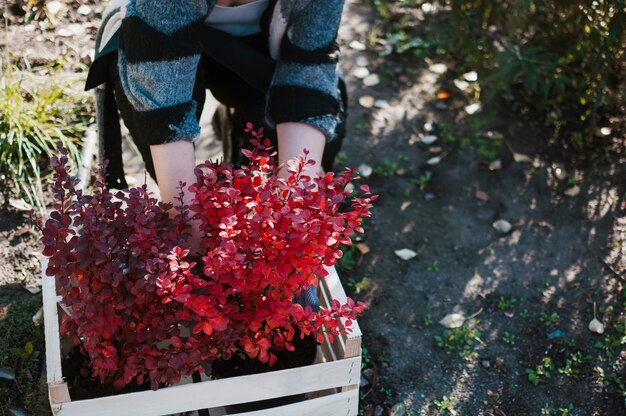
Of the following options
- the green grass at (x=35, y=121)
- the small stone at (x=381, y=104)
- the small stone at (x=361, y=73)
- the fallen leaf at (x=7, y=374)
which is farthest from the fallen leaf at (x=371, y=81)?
the fallen leaf at (x=7, y=374)

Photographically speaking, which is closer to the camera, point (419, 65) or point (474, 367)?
point (474, 367)

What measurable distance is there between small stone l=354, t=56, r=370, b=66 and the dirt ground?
6 cm

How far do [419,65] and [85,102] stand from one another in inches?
65.4

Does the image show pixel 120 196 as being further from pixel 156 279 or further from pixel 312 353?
pixel 312 353

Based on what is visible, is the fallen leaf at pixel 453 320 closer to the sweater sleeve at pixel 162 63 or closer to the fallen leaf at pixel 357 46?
the sweater sleeve at pixel 162 63

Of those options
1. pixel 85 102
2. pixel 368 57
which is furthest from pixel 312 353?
pixel 368 57

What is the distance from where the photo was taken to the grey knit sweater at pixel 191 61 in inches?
75.5

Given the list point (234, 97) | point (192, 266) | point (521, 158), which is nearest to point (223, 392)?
point (192, 266)

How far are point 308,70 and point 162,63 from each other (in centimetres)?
46

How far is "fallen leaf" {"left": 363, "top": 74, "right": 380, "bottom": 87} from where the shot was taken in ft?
11.6

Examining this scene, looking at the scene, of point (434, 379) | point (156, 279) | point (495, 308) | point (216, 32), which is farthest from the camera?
point (495, 308)

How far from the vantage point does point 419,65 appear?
144 inches

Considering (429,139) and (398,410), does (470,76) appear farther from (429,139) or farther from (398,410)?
(398,410)

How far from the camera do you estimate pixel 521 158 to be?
125 inches
